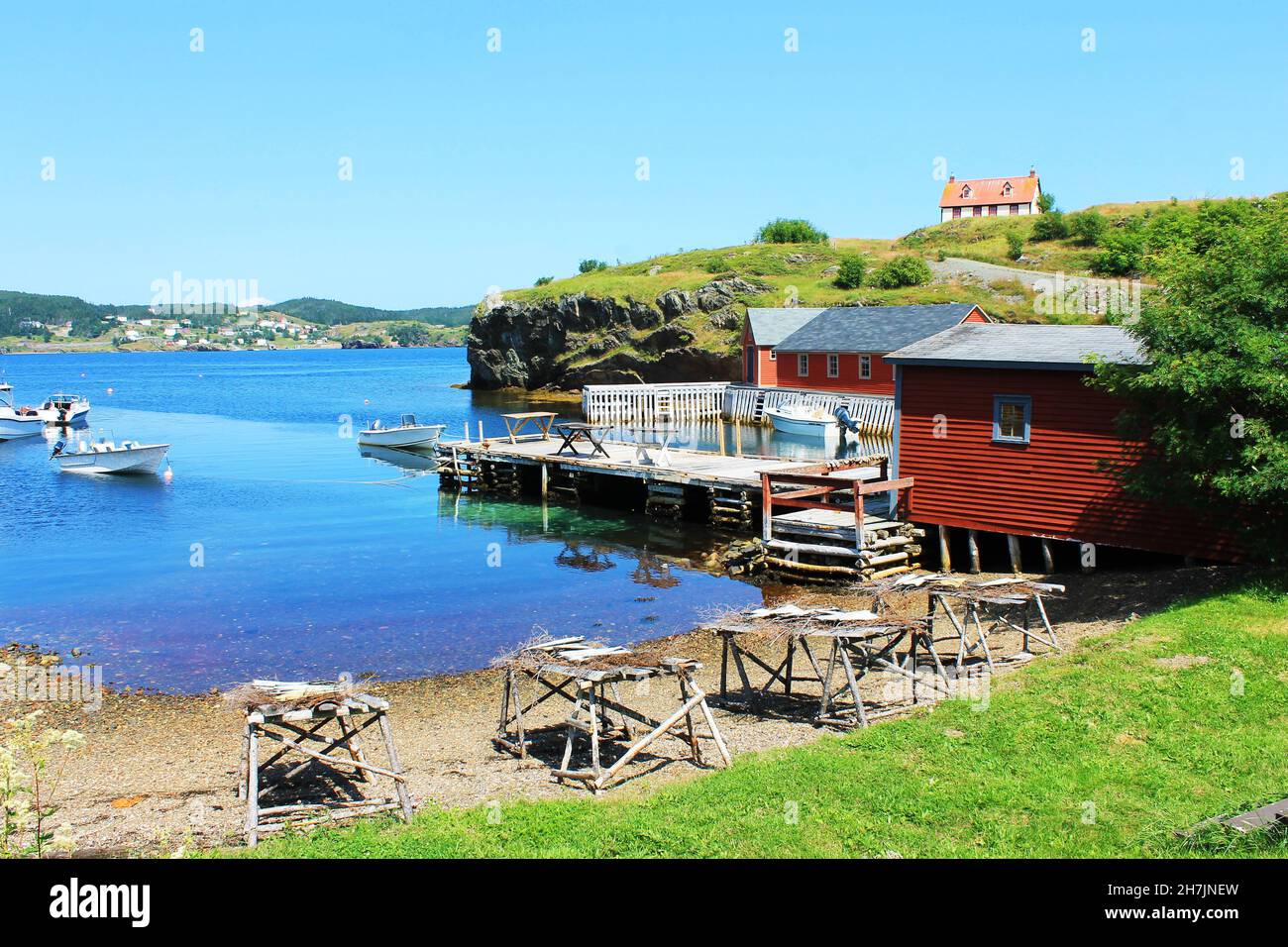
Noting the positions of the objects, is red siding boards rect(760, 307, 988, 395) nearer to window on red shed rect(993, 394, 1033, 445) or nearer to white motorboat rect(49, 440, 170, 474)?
window on red shed rect(993, 394, 1033, 445)

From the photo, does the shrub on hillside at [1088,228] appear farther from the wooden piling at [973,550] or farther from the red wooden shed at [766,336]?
the wooden piling at [973,550]

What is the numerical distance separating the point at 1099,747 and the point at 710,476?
76.3 feet

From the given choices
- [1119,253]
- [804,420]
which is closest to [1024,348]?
[804,420]

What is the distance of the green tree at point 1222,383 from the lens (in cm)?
1789

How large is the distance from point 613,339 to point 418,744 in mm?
78390

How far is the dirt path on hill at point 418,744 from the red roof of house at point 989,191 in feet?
358

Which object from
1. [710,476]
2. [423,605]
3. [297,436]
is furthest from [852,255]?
[423,605]

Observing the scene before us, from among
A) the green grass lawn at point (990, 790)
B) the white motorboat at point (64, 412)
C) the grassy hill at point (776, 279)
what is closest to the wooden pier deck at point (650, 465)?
the green grass lawn at point (990, 790)

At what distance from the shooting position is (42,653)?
71.5 feet

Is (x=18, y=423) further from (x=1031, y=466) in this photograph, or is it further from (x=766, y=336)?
(x=1031, y=466)

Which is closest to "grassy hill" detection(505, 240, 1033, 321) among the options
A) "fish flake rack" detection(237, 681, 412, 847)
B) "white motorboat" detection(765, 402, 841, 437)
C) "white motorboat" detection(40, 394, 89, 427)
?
"white motorboat" detection(765, 402, 841, 437)

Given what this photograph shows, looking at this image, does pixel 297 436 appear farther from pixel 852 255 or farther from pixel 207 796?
pixel 207 796
